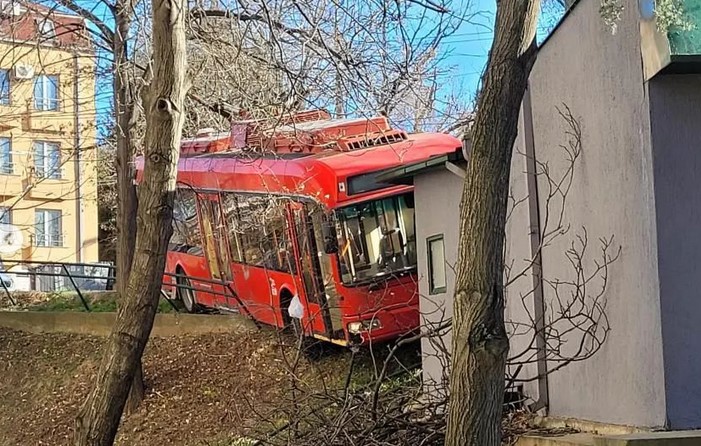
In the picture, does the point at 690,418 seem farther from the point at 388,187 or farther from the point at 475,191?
the point at 388,187

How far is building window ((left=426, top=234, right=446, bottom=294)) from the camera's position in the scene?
40.9 feet

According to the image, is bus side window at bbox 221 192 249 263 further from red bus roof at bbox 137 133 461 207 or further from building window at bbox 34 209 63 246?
building window at bbox 34 209 63 246

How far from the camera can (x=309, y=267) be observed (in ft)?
50.5

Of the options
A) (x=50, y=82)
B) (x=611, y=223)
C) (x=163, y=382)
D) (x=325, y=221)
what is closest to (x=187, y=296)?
(x=163, y=382)

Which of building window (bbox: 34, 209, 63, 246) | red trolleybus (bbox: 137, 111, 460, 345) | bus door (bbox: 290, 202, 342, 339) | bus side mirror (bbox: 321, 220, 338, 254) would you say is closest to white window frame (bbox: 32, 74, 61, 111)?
red trolleybus (bbox: 137, 111, 460, 345)

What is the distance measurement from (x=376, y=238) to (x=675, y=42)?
9103 millimetres

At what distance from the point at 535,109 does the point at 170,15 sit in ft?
11.6

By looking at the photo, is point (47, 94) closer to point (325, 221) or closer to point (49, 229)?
point (325, 221)

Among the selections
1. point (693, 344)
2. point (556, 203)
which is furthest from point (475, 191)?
point (556, 203)

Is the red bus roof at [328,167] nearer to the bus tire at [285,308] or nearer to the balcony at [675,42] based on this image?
the bus tire at [285,308]

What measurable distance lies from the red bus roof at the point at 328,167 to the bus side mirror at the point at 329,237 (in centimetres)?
36

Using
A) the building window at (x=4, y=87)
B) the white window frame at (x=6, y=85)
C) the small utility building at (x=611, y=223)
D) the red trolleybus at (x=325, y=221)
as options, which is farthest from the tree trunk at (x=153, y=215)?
the building window at (x=4, y=87)

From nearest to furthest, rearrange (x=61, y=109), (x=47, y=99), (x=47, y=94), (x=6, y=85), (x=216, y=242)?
(x=6, y=85) → (x=47, y=99) → (x=61, y=109) → (x=216, y=242) → (x=47, y=94)

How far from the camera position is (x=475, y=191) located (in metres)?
5.46
